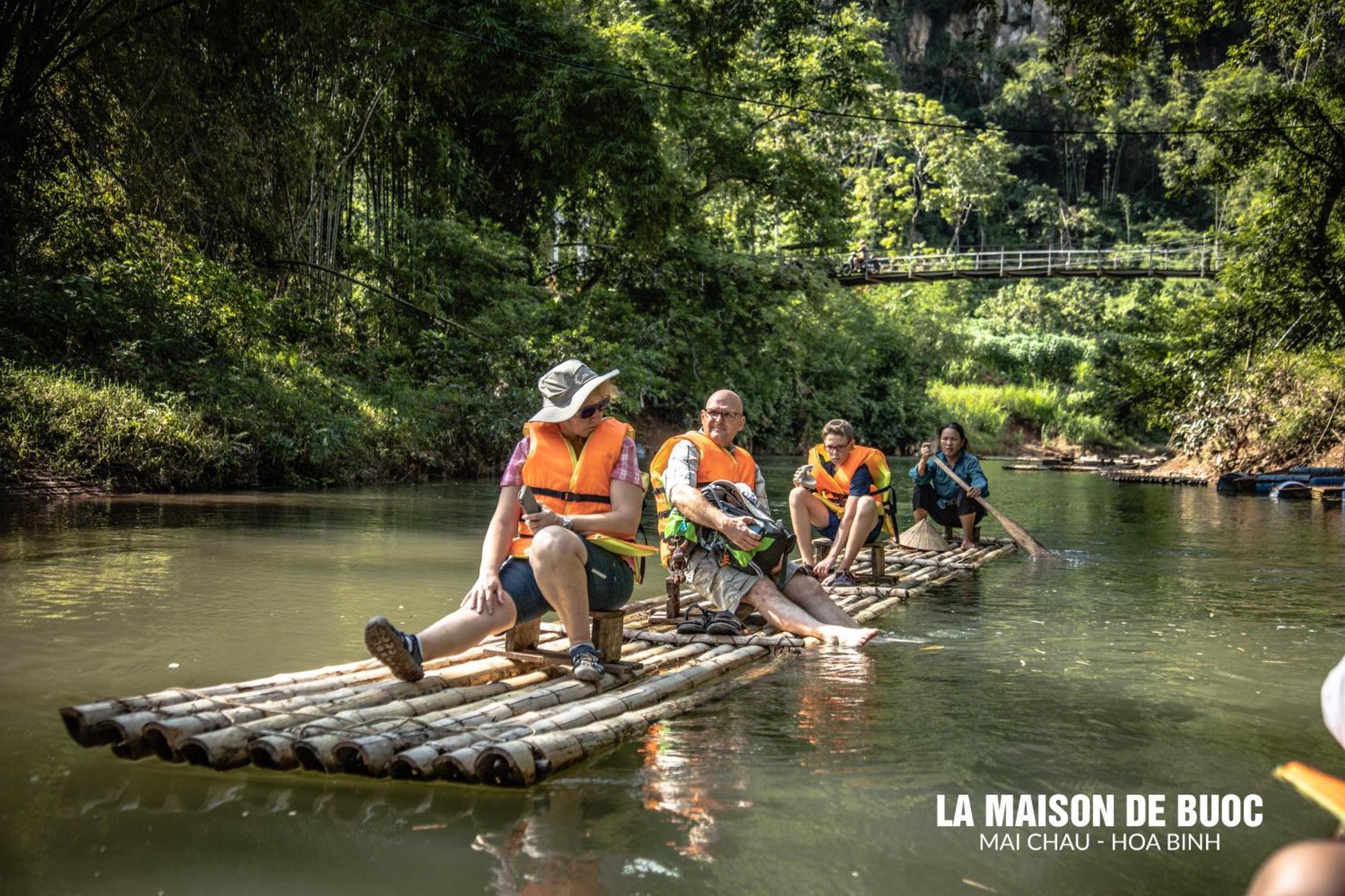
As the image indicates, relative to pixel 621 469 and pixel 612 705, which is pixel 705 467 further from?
pixel 612 705

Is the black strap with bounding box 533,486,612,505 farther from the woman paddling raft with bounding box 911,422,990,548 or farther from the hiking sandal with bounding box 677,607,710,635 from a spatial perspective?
the woman paddling raft with bounding box 911,422,990,548

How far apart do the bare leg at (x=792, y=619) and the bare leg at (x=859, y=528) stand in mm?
1709

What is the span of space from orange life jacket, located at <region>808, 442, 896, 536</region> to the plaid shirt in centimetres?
315

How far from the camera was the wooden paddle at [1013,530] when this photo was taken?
32.7ft

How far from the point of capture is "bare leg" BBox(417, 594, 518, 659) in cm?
433

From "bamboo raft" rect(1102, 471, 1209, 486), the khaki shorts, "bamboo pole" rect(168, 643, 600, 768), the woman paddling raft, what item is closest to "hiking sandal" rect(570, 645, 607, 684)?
"bamboo pole" rect(168, 643, 600, 768)

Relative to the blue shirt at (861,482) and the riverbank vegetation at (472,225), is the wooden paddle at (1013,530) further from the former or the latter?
the riverbank vegetation at (472,225)

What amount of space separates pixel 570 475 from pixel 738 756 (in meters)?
1.36

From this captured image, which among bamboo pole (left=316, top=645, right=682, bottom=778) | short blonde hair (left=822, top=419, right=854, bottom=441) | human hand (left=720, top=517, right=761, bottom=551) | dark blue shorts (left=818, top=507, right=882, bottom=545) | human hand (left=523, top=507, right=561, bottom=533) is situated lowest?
bamboo pole (left=316, top=645, right=682, bottom=778)

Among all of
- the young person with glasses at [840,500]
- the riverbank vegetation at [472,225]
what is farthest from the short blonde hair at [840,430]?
the riverbank vegetation at [472,225]

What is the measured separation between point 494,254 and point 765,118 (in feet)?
24.6

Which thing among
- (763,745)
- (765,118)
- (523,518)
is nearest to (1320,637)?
(763,745)

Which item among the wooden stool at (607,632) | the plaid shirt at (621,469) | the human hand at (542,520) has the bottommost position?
the wooden stool at (607,632)

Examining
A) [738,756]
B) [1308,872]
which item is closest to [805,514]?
[738,756]
